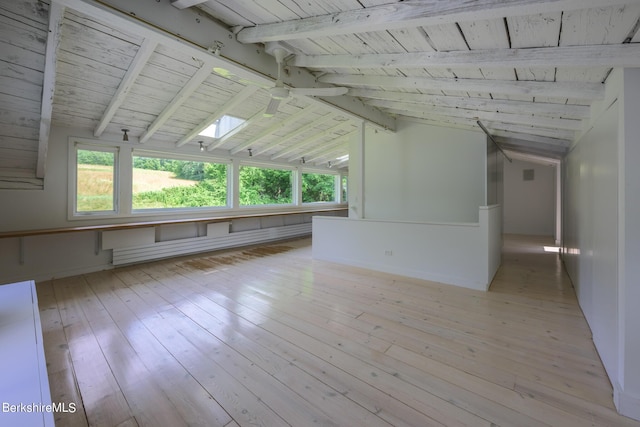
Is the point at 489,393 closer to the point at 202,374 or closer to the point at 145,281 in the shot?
the point at 202,374

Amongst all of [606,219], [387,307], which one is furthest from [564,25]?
[387,307]

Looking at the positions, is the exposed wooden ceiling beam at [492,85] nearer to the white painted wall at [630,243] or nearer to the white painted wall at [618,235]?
the white painted wall at [618,235]

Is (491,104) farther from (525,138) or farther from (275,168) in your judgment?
(275,168)

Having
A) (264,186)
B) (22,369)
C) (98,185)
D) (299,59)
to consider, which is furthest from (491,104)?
(98,185)

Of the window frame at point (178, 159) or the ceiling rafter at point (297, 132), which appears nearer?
the window frame at point (178, 159)

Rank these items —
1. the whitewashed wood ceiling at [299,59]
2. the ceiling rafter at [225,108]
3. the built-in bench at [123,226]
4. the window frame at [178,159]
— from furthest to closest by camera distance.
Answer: the window frame at [178,159] → the ceiling rafter at [225,108] → the built-in bench at [123,226] → the whitewashed wood ceiling at [299,59]

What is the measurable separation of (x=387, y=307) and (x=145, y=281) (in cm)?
338

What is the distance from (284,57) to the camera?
282cm

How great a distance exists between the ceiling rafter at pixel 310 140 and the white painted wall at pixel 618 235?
385 centimetres

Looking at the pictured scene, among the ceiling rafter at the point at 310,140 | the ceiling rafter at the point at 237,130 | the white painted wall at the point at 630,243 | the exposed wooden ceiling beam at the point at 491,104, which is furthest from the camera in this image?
the ceiling rafter at the point at 310,140

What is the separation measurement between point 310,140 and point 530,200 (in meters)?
7.09

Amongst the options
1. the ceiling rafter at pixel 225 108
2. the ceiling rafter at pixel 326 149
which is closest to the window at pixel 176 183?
the ceiling rafter at pixel 225 108

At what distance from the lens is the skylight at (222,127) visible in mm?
4973

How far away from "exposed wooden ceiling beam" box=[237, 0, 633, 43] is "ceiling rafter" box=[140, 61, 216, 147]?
0.94 m
